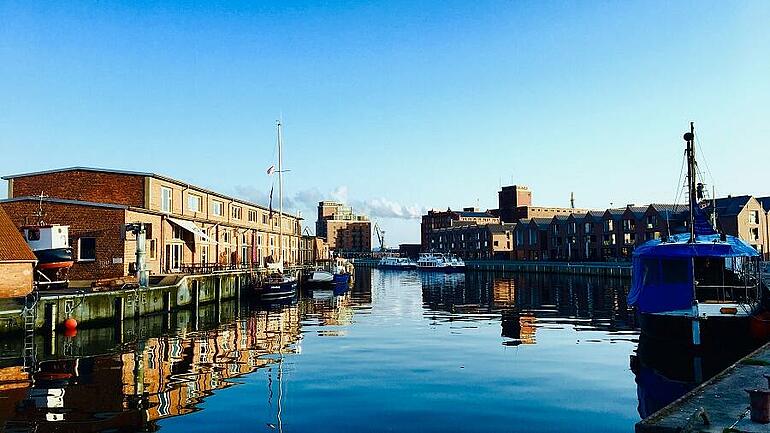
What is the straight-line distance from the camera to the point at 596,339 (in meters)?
33.9

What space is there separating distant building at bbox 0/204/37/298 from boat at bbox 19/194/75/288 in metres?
7.37

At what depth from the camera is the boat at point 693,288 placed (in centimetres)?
2681

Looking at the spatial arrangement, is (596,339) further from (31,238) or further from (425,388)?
(31,238)

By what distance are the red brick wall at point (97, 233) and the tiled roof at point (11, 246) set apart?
10796mm

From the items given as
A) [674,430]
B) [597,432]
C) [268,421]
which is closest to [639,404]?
[597,432]

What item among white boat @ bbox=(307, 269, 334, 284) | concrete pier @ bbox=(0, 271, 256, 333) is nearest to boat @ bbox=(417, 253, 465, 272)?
white boat @ bbox=(307, 269, 334, 284)

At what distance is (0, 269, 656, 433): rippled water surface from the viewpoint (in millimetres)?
17547

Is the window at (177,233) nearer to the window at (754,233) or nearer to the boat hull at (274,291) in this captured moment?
the boat hull at (274,291)

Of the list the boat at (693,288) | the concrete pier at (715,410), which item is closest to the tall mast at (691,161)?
the boat at (693,288)

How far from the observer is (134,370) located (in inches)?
963

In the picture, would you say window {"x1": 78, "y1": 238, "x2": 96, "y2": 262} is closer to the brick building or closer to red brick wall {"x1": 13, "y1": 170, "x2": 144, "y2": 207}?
the brick building

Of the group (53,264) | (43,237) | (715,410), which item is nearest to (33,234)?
(43,237)

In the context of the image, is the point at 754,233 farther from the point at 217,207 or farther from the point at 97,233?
the point at 97,233

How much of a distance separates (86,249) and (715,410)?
46895 millimetres
